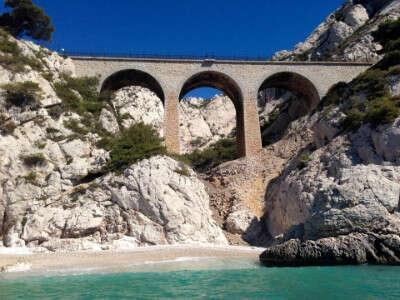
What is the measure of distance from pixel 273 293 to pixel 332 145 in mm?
17415

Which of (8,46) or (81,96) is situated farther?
(81,96)

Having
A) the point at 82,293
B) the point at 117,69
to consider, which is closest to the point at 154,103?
the point at 117,69

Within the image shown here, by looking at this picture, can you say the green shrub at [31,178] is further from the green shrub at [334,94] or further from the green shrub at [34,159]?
the green shrub at [334,94]

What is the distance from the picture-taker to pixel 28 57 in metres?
32.6

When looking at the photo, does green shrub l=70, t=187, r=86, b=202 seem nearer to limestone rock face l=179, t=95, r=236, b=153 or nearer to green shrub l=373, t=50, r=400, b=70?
green shrub l=373, t=50, r=400, b=70

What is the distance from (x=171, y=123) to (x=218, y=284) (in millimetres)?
24408

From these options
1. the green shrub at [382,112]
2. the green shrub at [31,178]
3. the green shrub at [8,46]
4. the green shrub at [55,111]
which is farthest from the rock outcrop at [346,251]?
the green shrub at [8,46]

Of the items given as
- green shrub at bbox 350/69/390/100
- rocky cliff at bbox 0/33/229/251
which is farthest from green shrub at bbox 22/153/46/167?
green shrub at bbox 350/69/390/100

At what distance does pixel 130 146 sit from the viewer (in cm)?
2773

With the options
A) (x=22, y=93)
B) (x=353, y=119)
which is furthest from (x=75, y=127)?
(x=353, y=119)

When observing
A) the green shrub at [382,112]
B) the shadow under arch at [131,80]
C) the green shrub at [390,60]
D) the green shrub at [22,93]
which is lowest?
the green shrub at [382,112]

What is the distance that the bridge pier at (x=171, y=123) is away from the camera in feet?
113

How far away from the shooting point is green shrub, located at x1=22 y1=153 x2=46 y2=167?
25484 millimetres

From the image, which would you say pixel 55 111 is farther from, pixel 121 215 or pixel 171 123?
pixel 121 215
